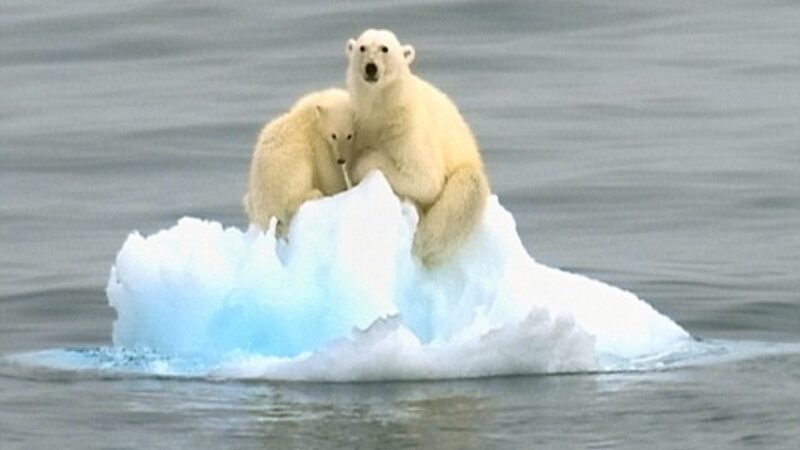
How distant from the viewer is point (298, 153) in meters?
10.3

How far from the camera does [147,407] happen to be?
1026cm

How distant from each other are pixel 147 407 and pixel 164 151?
9.10 m

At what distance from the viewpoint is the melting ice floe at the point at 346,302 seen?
10.3 meters

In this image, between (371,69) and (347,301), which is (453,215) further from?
(371,69)

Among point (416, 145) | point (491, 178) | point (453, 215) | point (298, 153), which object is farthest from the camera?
point (491, 178)

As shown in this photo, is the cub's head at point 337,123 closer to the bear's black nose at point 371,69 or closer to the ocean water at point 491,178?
the bear's black nose at point 371,69

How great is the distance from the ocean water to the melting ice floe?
0.43 ft

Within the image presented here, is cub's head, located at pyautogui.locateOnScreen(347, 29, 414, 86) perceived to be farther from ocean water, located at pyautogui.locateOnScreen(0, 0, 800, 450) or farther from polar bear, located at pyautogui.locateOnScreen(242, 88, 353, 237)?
ocean water, located at pyautogui.locateOnScreen(0, 0, 800, 450)

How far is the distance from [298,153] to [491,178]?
24.9ft

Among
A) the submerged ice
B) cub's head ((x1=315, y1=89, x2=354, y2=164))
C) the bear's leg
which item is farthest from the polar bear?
the bear's leg

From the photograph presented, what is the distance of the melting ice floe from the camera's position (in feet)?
33.9

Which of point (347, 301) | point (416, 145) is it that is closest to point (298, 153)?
point (416, 145)

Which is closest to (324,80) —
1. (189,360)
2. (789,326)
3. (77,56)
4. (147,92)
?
(147,92)

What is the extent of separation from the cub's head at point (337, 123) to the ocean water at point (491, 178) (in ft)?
2.92
